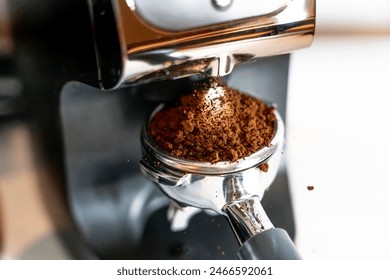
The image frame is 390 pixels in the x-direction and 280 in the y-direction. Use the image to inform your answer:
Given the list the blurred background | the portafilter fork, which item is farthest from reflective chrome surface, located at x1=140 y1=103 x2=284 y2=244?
the blurred background

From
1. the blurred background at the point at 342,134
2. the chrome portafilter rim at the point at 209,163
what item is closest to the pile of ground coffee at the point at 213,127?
the chrome portafilter rim at the point at 209,163

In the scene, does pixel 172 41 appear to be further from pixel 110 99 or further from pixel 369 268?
pixel 369 268

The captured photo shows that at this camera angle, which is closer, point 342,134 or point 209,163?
point 209,163

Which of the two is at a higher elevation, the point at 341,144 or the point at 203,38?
the point at 203,38

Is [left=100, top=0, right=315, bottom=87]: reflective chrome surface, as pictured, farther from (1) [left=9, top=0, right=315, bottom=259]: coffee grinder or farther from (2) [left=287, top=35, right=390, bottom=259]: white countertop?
(2) [left=287, top=35, right=390, bottom=259]: white countertop

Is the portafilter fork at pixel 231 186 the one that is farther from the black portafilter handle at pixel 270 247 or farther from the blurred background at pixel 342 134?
the blurred background at pixel 342 134

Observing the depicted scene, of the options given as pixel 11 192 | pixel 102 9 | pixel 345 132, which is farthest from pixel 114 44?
pixel 345 132

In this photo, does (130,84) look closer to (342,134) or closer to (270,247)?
(270,247)

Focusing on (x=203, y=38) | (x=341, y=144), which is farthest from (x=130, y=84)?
(x=341, y=144)
